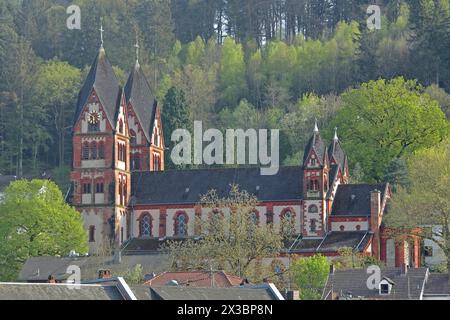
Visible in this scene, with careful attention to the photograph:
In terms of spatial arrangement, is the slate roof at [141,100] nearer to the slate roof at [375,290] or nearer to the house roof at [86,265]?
the house roof at [86,265]

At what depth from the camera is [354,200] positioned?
12138 cm

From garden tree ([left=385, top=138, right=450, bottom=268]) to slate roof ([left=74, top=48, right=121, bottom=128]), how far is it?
21.2 m

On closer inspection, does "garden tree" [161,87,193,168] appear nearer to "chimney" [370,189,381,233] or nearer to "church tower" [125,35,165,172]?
"church tower" [125,35,165,172]

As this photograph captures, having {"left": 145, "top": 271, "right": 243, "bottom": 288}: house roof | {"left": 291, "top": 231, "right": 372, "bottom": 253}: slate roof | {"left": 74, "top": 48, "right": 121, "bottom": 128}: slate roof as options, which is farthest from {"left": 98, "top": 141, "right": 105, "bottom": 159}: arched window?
{"left": 145, "top": 271, "right": 243, "bottom": 288}: house roof

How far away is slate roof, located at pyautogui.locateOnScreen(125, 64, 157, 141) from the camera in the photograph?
132 metres

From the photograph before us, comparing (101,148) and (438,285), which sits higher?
(101,148)

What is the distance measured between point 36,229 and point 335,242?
19.5 m

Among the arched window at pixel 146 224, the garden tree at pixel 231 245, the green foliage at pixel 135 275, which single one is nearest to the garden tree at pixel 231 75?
the arched window at pixel 146 224

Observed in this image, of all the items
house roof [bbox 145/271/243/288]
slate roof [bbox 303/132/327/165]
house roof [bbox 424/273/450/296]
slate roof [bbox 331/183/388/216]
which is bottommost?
house roof [bbox 424/273/450/296]

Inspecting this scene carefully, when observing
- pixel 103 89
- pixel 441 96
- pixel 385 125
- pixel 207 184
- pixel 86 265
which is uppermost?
pixel 441 96

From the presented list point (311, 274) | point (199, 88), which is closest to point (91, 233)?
point (311, 274)

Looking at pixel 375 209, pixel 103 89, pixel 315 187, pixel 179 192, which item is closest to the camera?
pixel 375 209

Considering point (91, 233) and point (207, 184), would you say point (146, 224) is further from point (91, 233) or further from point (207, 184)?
point (207, 184)

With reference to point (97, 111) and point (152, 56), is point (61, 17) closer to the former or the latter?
point (152, 56)
